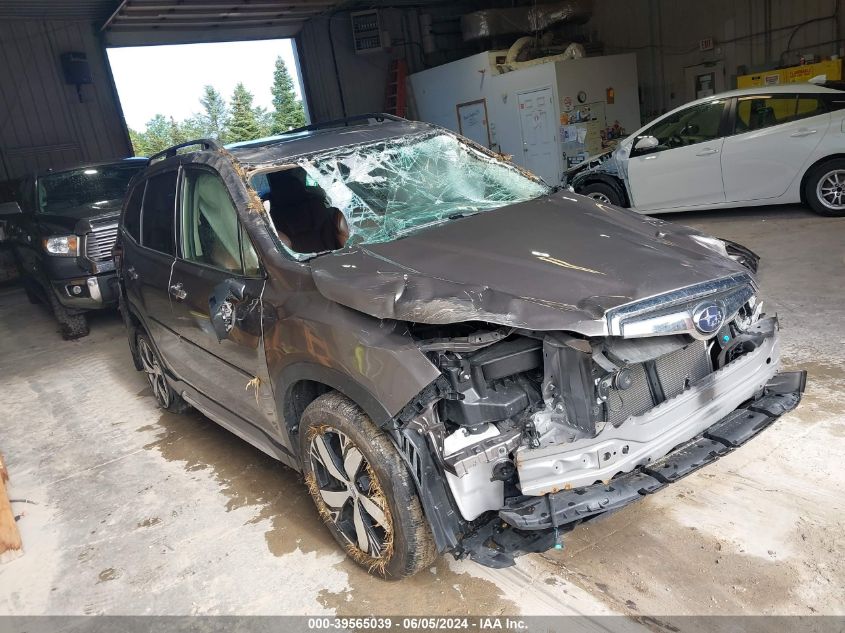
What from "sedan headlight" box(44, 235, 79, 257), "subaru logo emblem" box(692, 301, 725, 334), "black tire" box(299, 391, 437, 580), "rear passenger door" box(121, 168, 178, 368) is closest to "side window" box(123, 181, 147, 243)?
"rear passenger door" box(121, 168, 178, 368)

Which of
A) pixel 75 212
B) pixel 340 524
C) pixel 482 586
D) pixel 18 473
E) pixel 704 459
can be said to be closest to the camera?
pixel 704 459

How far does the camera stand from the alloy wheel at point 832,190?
682 centimetres

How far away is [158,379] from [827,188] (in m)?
6.92

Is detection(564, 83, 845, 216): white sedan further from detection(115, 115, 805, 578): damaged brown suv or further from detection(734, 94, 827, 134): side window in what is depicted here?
detection(115, 115, 805, 578): damaged brown suv

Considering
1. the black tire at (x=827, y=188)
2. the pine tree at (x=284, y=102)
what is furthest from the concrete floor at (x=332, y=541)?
the pine tree at (x=284, y=102)

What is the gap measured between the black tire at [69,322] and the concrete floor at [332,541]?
2620mm

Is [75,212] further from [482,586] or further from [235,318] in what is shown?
[482,586]

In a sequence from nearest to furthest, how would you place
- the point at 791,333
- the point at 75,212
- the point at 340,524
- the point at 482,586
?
the point at 482,586 → the point at 340,524 → the point at 791,333 → the point at 75,212

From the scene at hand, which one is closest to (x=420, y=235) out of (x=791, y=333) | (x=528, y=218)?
(x=528, y=218)

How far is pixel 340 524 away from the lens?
103 inches

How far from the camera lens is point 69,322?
22.3ft

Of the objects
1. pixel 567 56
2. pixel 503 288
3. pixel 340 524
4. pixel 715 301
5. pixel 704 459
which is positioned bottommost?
pixel 340 524

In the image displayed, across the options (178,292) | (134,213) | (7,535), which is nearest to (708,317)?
(178,292)

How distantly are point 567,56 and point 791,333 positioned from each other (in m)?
8.29
